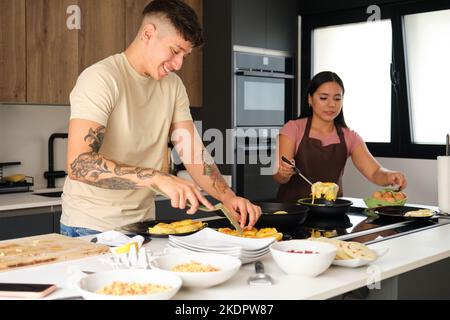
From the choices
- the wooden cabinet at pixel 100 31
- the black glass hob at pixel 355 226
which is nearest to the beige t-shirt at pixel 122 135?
the black glass hob at pixel 355 226

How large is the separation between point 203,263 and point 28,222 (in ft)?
6.45

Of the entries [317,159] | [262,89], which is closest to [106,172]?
[317,159]

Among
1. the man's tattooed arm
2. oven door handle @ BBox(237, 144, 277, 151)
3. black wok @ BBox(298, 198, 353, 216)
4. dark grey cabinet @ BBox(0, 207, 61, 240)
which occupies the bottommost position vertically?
dark grey cabinet @ BBox(0, 207, 61, 240)

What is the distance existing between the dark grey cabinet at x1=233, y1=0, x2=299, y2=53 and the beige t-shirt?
2200mm

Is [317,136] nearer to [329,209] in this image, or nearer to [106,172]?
[329,209]

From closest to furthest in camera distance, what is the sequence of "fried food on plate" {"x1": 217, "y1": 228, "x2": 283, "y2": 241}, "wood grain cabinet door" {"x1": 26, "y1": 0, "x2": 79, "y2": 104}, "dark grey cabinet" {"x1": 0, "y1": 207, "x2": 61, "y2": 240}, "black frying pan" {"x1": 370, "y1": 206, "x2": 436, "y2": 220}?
"fried food on plate" {"x1": 217, "y1": 228, "x2": 283, "y2": 241} < "black frying pan" {"x1": 370, "y1": 206, "x2": 436, "y2": 220} < "dark grey cabinet" {"x1": 0, "y1": 207, "x2": 61, "y2": 240} < "wood grain cabinet door" {"x1": 26, "y1": 0, "x2": 79, "y2": 104}

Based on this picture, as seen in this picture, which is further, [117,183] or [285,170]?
[285,170]

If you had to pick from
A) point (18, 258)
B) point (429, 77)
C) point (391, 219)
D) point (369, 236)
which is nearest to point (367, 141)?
point (429, 77)

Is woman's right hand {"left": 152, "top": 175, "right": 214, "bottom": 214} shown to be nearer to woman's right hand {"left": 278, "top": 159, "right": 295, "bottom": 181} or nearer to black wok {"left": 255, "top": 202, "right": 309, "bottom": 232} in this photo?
black wok {"left": 255, "top": 202, "right": 309, "bottom": 232}

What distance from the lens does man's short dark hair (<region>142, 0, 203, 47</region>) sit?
7.06 ft

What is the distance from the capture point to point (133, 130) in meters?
2.28

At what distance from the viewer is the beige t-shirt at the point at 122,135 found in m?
2.19

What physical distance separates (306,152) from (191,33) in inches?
58.2

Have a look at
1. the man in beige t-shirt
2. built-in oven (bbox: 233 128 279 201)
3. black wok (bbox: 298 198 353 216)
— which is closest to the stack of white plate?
the man in beige t-shirt
